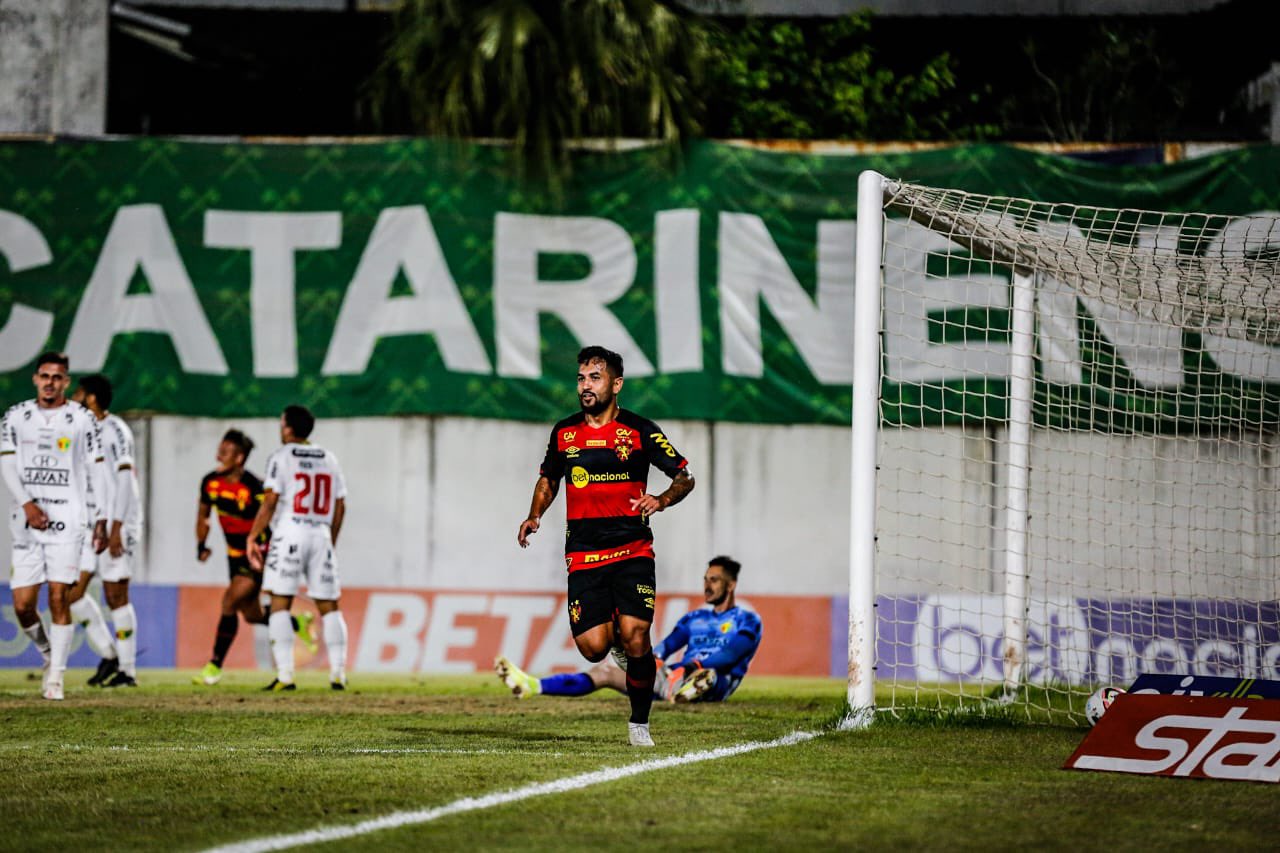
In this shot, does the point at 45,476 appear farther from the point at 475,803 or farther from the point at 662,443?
the point at 475,803

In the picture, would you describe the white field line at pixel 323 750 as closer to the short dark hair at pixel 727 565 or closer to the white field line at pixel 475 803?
the white field line at pixel 475 803

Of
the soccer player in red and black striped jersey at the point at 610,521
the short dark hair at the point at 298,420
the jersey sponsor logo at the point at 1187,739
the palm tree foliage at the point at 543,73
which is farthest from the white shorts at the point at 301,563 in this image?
the jersey sponsor logo at the point at 1187,739

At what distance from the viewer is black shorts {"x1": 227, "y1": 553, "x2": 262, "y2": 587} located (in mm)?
14227

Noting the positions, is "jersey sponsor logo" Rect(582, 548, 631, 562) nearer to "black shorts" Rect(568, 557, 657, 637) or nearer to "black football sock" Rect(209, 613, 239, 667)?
"black shorts" Rect(568, 557, 657, 637)

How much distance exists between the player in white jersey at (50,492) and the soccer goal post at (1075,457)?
19.0ft

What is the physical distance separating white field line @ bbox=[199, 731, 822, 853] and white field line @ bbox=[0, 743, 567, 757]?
0.72 m

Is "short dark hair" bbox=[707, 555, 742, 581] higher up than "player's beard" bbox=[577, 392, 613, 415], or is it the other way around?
"player's beard" bbox=[577, 392, 613, 415]

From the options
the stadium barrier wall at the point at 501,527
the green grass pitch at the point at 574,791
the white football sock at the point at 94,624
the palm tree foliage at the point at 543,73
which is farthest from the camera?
the palm tree foliage at the point at 543,73

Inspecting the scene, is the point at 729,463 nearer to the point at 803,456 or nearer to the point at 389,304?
the point at 803,456

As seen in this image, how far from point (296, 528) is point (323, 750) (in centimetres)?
548

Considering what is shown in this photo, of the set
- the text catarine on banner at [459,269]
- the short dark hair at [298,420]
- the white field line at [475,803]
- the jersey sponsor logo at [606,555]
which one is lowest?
the white field line at [475,803]

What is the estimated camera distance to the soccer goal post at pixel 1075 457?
11.8 metres

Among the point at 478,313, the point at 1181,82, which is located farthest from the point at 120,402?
the point at 1181,82

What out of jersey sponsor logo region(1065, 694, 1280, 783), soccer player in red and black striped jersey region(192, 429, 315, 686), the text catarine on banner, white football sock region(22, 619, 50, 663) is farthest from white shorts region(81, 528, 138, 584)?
jersey sponsor logo region(1065, 694, 1280, 783)
